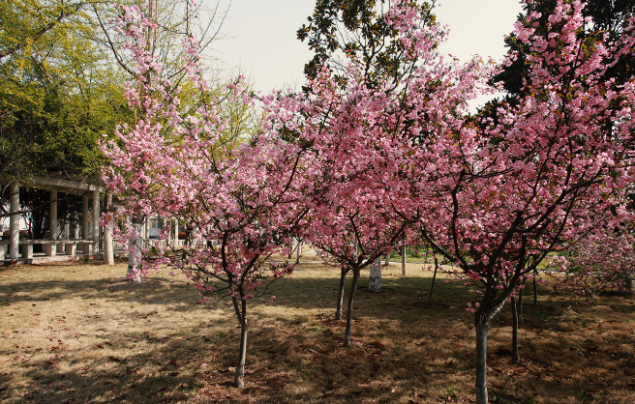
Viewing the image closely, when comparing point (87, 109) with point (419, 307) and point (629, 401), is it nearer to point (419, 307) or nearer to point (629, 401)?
point (419, 307)

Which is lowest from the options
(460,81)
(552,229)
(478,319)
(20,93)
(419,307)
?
(419,307)

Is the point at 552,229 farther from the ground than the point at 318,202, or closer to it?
closer to it

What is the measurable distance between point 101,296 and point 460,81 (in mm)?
10564

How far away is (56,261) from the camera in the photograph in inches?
689

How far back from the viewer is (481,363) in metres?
4.26

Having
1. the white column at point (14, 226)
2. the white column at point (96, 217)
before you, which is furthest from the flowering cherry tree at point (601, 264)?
the white column at point (96, 217)

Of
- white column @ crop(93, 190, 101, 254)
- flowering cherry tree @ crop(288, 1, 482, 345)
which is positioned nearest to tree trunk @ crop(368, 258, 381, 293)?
flowering cherry tree @ crop(288, 1, 482, 345)

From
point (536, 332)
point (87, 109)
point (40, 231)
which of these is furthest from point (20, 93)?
point (40, 231)

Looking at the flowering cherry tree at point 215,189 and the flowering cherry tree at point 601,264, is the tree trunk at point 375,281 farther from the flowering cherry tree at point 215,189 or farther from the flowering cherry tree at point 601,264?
the flowering cherry tree at point 215,189

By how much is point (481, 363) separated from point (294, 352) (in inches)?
124

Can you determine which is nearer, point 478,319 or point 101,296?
point 478,319

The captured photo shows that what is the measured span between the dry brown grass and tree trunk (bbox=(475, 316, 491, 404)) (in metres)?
0.67

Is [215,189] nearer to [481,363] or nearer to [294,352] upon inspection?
[294,352]

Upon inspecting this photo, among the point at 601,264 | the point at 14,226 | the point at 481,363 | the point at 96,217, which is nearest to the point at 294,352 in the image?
the point at 481,363
